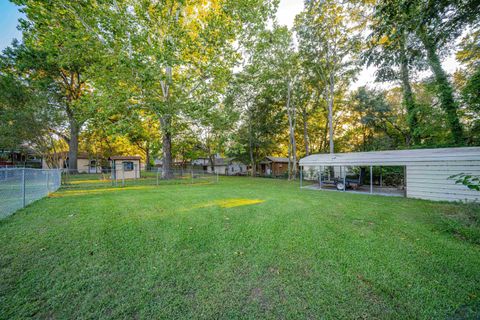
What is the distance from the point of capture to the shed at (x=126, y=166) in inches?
631

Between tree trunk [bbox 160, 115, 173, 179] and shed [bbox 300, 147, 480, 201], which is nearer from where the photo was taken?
shed [bbox 300, 147, 480, 201]

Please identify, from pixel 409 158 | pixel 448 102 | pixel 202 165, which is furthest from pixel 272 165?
pixel 409 158

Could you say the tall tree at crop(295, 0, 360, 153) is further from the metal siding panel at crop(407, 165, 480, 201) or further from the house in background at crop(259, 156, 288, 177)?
the house in background at crop(259, 156, 288, 177)

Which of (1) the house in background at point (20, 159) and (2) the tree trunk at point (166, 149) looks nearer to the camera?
(2) the tree trunk at point (166, 149)

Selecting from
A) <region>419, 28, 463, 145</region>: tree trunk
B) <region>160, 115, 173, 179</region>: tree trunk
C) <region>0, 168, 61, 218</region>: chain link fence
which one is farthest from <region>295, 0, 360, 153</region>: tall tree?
<region>0, 168, 61, 218</region>: chain link fence

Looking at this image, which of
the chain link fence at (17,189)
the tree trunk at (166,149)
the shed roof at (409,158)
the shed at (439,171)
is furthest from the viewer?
the tree trunk at (166,149)

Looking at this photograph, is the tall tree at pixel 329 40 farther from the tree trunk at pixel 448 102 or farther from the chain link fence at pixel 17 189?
the chain link fence at pixel 17 189

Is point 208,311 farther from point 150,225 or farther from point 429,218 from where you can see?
point 429,218

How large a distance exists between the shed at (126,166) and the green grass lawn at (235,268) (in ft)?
41.6

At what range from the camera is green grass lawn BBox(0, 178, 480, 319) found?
1895 millimetres

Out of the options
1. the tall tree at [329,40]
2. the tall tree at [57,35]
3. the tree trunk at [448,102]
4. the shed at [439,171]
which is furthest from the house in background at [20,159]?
the tree trunk at [448,102]

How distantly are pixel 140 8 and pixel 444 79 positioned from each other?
1925cm

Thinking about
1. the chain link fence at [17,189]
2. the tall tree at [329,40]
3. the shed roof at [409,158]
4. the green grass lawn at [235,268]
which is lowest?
the green grass lawn at [235,268]

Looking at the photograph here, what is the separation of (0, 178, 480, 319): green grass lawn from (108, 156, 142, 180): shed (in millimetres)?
12676
